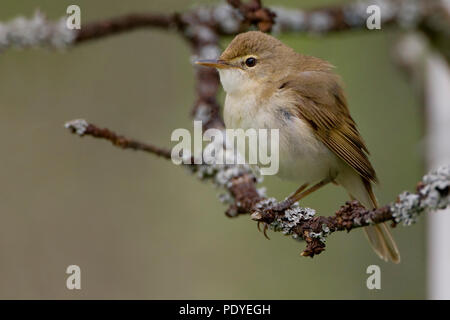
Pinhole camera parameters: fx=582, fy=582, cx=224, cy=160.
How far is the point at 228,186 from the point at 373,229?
2.84ft

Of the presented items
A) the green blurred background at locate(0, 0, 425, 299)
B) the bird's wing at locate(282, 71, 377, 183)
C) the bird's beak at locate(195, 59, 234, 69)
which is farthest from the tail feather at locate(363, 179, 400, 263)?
the green blurred background at locate(0, 0, 425, 299)

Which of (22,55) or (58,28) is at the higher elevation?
(22,55)

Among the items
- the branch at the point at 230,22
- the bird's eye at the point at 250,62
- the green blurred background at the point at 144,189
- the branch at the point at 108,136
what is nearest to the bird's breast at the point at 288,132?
the bird's eye at the point at 250,62

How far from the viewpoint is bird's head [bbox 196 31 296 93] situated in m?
2.74

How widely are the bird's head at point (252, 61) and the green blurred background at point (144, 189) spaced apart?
5.39ft

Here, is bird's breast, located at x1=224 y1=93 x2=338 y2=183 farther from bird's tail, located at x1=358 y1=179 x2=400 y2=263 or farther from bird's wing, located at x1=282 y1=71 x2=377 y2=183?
bird's tail, located at x1=358 y1=179 x2=400 y2=263

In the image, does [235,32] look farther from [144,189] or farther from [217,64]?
[144,189]

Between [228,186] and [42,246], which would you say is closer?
[228,186]

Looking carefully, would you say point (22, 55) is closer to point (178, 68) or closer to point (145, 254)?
point (178, 68)

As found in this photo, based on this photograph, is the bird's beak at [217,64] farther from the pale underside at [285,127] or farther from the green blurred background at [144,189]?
the green blurred background at [144,189]

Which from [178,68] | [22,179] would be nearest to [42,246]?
[22,179]

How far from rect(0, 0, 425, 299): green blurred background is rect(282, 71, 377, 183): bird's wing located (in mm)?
1674

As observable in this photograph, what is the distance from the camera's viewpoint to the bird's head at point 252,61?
2744 millimetres

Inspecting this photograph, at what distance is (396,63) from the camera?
4117 mm
